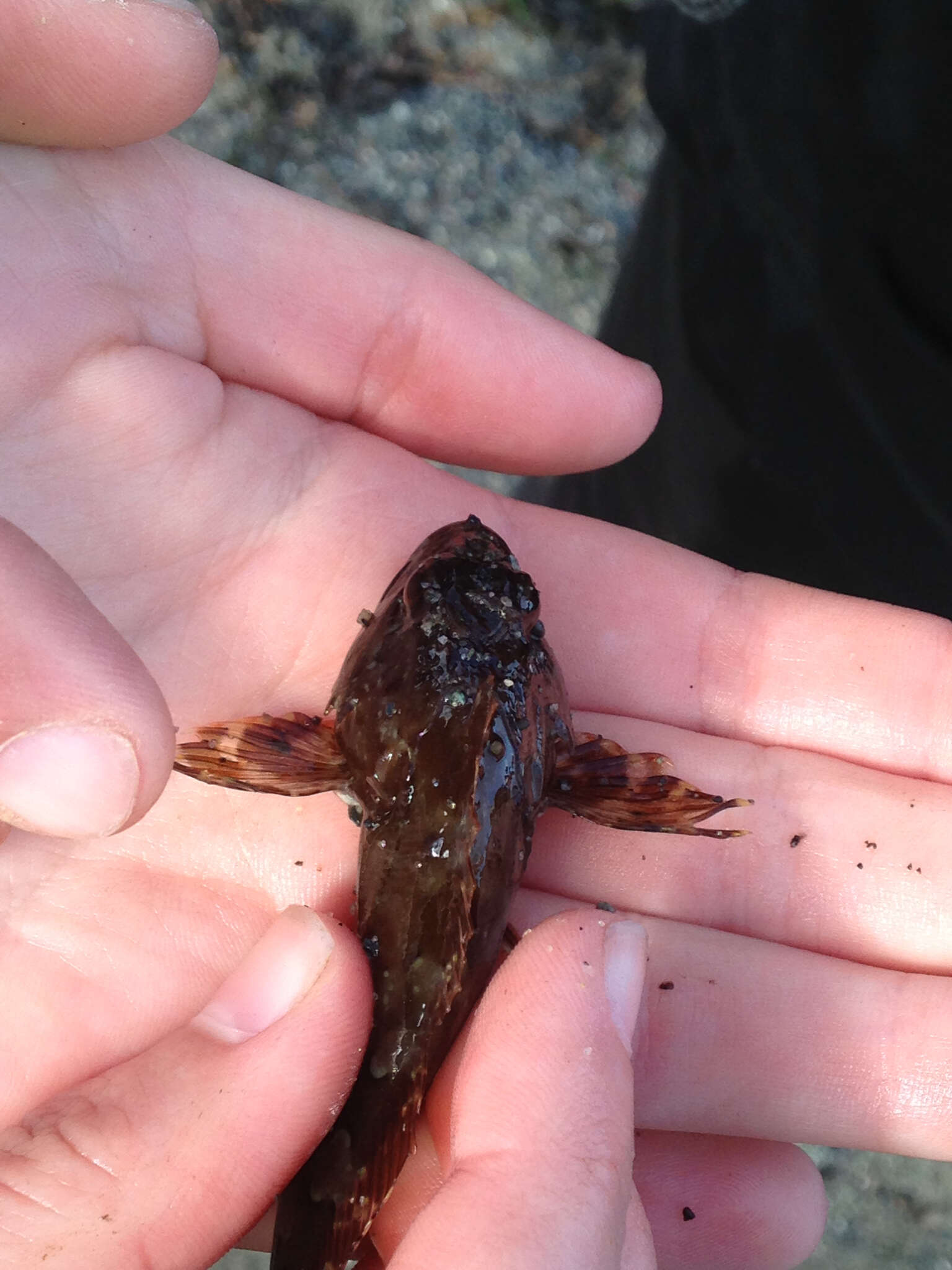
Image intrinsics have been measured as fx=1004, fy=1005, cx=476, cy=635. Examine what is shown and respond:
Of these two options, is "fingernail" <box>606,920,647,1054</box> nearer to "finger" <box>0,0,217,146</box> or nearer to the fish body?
the fish body

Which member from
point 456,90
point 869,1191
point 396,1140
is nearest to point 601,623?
point 396,1140

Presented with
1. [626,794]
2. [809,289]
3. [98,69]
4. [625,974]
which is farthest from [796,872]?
[98,69]

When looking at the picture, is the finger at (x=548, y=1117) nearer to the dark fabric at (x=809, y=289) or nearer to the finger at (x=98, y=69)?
the dark fabric at (x=809, y=289)

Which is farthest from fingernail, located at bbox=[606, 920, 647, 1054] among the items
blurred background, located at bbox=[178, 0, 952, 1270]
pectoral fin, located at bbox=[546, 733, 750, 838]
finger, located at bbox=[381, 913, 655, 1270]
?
blurred background, located at bbox=[178, 0, 952, 1270]

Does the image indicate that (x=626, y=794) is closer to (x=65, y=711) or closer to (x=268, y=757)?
(x=268, y=757)

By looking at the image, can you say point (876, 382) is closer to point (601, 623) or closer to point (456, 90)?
point (601, 623)

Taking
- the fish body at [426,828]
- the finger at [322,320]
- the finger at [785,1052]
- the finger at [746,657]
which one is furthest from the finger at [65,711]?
the finger at [746,657]

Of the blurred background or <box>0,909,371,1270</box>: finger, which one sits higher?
the blurred background
